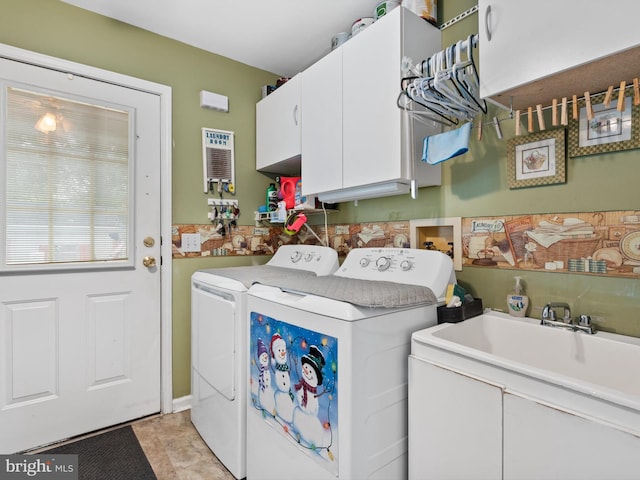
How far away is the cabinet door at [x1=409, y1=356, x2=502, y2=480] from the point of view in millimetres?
1017

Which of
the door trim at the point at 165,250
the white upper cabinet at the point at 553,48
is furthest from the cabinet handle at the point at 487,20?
the door trim at the point at 165,250

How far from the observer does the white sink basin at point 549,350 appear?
98 centimetres

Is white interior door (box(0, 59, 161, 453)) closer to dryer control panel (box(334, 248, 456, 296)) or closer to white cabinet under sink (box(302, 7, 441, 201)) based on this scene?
white cabinet under sink (box(302, 7, 441, 201))

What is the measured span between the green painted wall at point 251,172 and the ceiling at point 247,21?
10 cm

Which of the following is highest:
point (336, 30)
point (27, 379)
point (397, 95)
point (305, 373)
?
point (336, 30)

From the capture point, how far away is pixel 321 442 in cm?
123

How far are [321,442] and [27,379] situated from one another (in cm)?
178

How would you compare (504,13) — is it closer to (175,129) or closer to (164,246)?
(175,129)

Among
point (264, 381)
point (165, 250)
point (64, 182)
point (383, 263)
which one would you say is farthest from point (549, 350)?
point (64, 182)

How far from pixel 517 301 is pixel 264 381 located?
1.18m

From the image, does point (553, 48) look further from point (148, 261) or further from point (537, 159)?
point (148, 261)

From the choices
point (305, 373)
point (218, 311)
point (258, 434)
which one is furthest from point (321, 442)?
point (218, 311)

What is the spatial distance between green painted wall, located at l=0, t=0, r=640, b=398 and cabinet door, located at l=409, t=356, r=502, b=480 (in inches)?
24.8

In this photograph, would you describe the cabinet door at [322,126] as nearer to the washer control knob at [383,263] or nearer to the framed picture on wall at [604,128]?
the washer control knob at [383,263]
